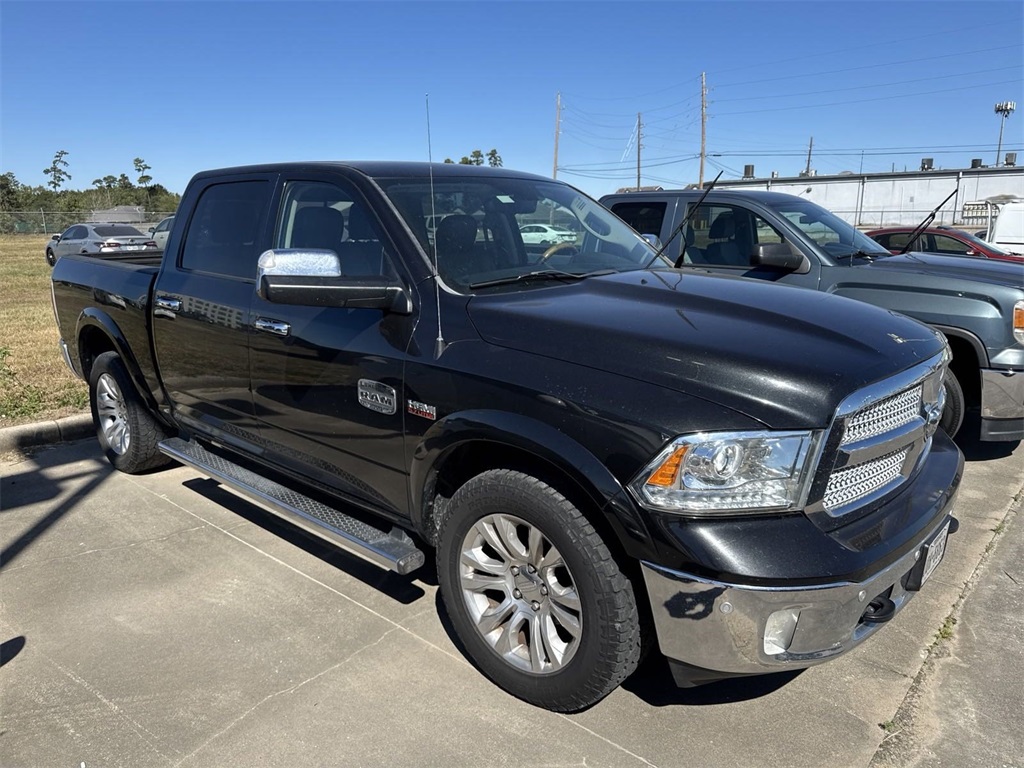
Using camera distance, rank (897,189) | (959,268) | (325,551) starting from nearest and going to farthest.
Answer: (325,551)
(959,268)
(897,189)

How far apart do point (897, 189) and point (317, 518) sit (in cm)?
5688

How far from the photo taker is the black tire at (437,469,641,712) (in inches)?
97.0

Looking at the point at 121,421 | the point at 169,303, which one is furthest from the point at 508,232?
the point at 121,421

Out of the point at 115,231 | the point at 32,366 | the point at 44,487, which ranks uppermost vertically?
the point at 115,231

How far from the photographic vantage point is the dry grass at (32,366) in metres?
6.32

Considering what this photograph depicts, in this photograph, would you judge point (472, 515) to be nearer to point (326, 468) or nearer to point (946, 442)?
point (326, 468)

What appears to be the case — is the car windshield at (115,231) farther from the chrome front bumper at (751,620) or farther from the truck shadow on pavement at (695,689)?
the chrome front bumper at (751,620)

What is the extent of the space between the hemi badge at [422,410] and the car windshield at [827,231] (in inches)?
169

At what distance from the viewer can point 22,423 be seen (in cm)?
591

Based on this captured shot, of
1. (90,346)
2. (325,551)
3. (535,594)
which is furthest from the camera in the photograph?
(90,346)

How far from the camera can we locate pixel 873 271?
5727 millimetres

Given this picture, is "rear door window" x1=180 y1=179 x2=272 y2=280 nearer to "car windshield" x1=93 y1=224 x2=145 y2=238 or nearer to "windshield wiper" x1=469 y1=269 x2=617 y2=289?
"windshield wiper" x1=469 y1=269 x2=617 y2=289

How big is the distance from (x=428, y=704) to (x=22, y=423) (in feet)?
15.4

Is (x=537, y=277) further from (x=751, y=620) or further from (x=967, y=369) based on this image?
(x=967, y=369)
